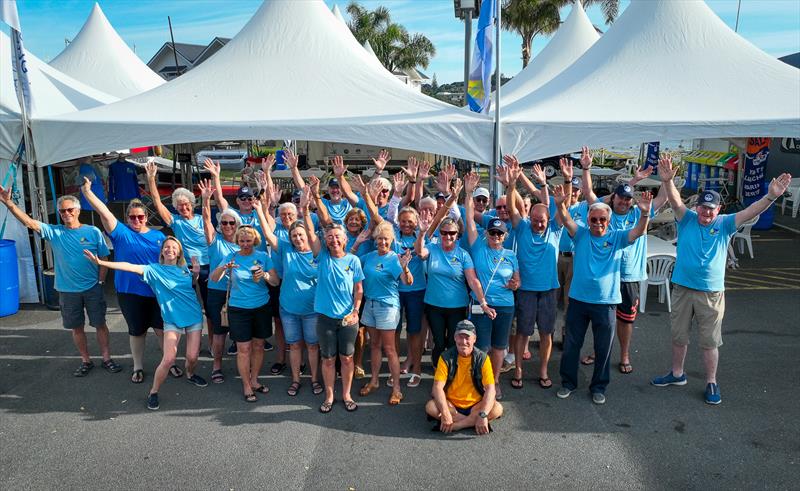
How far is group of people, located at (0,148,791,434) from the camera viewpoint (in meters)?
4.48

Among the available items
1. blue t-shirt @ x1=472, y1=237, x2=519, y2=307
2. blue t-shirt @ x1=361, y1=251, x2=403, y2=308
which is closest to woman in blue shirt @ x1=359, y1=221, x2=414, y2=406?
blue t-shirt @ x1=361, y1=251, x2=403, y2=308

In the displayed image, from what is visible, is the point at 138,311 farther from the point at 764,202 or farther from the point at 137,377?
the point at 764,202

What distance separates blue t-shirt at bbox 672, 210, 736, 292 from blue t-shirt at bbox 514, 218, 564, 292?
104cm

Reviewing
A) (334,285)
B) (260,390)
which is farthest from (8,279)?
(334,285)

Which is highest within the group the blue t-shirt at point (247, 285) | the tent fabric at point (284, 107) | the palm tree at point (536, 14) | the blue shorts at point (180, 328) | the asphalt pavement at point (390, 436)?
the palm tree at point (536, 14)

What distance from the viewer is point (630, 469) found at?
12.4 ft

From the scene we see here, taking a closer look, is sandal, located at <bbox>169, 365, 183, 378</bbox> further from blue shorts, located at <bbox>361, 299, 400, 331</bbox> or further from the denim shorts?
blue shorts, located at <bbox>361, 299, 400, 331</bbox>

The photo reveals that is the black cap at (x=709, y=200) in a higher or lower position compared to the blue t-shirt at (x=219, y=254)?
higher

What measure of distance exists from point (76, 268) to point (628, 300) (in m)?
4.87

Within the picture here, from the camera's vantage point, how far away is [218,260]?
493 cm

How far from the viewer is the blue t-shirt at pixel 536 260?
478 centimetres

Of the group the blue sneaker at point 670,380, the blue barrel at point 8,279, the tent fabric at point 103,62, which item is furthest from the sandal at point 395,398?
the tent fabric at point 103,62

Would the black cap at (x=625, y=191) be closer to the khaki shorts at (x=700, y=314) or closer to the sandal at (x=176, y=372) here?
the khaki shorts at (x=700, y=314)

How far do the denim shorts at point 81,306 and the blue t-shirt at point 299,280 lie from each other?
193 centimetres
